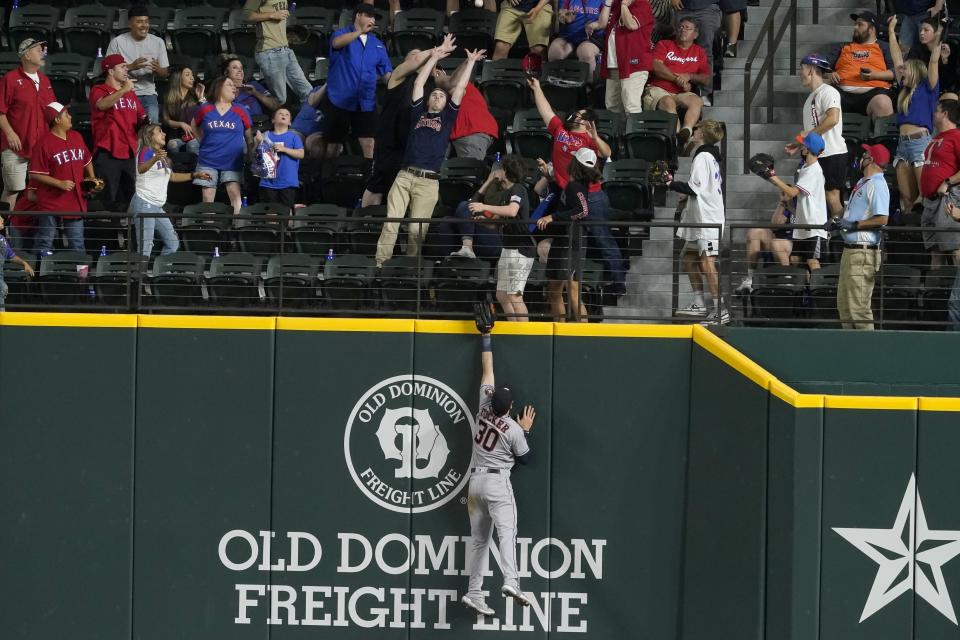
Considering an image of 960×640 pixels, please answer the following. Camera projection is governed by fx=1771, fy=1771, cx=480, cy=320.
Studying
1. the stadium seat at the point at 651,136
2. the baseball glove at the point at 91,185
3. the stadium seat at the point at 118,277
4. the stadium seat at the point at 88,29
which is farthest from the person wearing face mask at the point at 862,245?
the stadium seat at the point at 88,29

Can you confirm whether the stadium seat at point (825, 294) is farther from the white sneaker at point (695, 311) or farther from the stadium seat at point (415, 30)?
the stadium seat at point (415, 30)

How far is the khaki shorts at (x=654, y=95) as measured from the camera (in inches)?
691

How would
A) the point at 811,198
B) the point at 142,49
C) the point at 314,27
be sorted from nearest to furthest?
1. the point at 811,198
2. the point at 142,49
3. the point at 314,27

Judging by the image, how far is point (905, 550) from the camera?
13.5 meters

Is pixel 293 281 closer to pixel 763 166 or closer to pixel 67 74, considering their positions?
pixel 763 166

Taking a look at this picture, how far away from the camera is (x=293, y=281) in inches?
628

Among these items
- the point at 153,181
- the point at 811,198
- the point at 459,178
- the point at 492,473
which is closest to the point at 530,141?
the point at 459,178

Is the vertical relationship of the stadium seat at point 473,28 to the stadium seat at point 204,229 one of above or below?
above

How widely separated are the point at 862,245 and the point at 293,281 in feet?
16.5

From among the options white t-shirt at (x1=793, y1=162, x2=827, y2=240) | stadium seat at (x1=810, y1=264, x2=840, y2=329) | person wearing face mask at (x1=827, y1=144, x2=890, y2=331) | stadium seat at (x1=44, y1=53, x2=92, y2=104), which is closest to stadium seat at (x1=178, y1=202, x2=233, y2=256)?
stadium seat at (x1=44, y1=53, x2=92, y2=104)

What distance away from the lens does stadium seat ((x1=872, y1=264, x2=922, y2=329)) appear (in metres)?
14.7

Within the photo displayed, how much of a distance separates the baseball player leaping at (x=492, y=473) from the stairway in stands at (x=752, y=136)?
3.52ft

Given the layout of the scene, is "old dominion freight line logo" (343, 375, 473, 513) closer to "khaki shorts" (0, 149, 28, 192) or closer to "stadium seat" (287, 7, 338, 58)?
"khaki shorts" (0, 149, 28, 192)

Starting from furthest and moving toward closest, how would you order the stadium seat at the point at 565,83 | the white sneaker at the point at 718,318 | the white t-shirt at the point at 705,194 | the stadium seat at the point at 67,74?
the stadium seat at the point at 67,74
the stadium seat at the point at 565,83
the white t-shirt at the point at 705,194
the white sneaker at the point at 718,318
